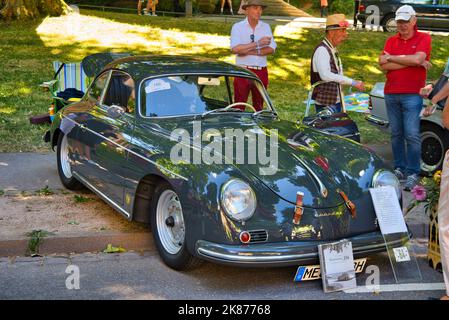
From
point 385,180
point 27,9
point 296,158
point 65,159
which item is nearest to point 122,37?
point 27,9

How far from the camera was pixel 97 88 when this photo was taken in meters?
7.09

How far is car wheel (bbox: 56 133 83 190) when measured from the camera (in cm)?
733

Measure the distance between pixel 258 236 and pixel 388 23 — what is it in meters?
17.8

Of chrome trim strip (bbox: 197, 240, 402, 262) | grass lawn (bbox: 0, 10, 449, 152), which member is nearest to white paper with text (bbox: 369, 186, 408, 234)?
chrome trim strip (bbox: 197, 240, 402, 262)

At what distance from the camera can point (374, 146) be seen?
1012 centimetres

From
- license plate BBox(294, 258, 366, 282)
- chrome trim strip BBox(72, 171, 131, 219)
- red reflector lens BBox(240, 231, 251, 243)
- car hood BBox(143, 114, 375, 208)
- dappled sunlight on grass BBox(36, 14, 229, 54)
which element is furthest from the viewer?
dappled sunlight on grass BBox(36, 14, 229, 54)

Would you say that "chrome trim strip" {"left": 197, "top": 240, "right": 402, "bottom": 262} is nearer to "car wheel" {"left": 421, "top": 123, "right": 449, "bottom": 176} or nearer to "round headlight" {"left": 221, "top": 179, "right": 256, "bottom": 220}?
"round headlight" {"left": 221, "top": 179, "right": 256, "bottom": 220}

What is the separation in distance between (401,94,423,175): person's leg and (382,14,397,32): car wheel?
1339cm

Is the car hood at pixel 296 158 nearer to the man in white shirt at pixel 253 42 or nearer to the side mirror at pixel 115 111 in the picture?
the side mirror at pixel 115 111

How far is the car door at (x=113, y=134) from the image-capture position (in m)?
5.90

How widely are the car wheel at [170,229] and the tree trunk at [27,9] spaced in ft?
43.4

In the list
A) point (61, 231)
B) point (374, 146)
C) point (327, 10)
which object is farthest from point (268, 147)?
→ point (327, 10)

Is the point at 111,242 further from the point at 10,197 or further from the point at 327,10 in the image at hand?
the point at 327,10

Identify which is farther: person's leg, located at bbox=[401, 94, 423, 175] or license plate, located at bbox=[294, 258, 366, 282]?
person's leg, located at bbox=[401, 94, 423, 175]
